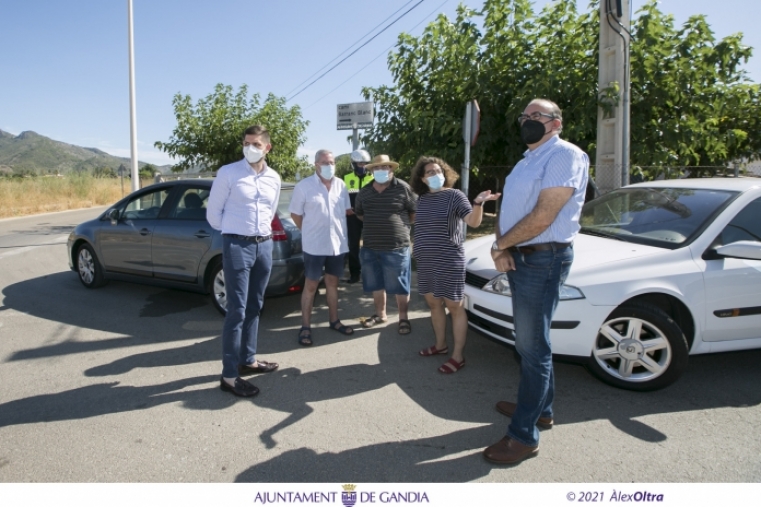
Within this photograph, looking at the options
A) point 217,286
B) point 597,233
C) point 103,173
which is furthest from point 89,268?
point 103,173

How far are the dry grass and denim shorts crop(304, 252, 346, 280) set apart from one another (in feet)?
70.3

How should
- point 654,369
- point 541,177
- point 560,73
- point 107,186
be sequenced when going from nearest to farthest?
point 541,177, point 654,369, point 560,73, point 107,186

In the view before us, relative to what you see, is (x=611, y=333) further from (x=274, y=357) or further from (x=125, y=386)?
(x=125, y=386)

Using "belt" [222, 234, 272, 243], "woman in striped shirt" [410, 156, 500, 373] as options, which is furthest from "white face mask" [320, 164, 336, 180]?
"belt" [222, 234, 272, 243]

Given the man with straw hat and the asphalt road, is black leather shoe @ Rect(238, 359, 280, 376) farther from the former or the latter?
the man with straw hat

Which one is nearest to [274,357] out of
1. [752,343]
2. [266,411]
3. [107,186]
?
[266,411]

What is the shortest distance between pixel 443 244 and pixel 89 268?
513 cm

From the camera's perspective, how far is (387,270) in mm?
5004

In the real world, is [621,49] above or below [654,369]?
above

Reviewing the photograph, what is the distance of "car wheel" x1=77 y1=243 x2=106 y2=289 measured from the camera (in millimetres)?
6876

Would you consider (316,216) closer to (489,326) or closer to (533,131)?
(489,326)

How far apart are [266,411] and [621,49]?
626 centimetres

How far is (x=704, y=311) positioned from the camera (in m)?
3.74

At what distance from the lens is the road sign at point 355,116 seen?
27.6 feet
